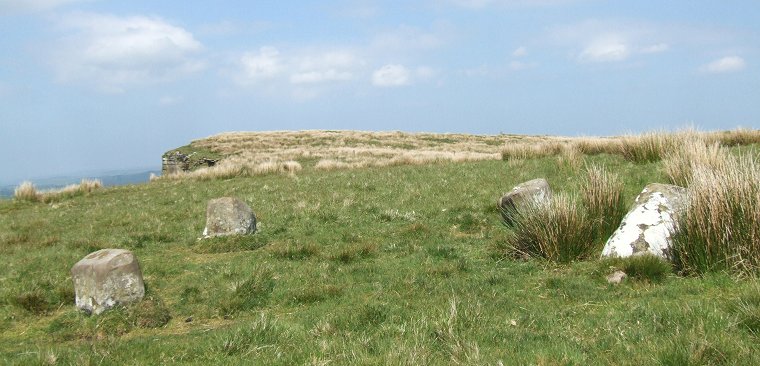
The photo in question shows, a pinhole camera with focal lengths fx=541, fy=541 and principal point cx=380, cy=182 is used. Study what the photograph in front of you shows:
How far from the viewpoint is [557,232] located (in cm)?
891

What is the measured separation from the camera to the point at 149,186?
83.8 feet

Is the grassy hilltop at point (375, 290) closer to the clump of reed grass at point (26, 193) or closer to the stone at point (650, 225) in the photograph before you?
the stone at point (650, 225)

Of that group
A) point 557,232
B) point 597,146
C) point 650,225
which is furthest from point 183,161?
point 650,225

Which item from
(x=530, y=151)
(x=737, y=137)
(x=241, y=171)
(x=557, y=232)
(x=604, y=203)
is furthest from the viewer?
(x=241, y=171)

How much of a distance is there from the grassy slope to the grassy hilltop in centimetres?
3

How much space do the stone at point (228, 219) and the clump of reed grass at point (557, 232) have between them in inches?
255

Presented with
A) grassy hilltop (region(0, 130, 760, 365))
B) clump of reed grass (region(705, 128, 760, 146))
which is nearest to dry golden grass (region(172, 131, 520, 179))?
clump of reed grass (region(705, 128, 760, 146))

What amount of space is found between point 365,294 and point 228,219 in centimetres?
543

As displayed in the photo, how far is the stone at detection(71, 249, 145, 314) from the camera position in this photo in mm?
8438

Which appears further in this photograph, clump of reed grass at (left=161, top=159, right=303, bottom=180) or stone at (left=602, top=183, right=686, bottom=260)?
clump of reed grass at (left=161, top=159, right=303, bottom=180)

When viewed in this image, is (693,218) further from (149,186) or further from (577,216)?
(149,186)

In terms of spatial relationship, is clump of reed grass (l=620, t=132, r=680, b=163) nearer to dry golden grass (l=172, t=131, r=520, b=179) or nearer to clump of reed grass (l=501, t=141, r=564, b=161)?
clump of reed grass (l=501, t=141, r=564, b=161)

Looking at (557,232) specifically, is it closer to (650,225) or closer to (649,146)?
(650,225)

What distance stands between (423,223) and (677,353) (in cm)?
861
